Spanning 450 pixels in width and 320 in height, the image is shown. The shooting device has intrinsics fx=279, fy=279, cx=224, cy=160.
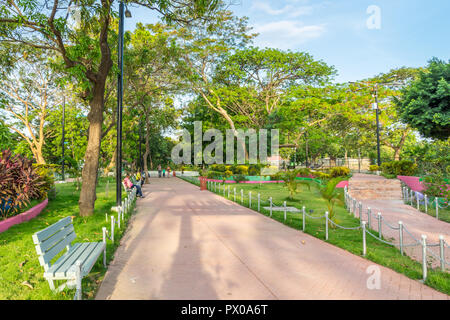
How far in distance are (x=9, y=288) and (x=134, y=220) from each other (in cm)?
525

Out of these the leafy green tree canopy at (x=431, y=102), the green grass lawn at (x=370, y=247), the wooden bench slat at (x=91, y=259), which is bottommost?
the green grass lawn at (x=370, y=247)

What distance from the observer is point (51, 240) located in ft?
13.1

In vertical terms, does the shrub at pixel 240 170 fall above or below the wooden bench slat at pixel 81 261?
above

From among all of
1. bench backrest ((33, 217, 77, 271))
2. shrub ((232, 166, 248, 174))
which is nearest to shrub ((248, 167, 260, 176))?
Result: shrub ((232, 166, 248, 174))

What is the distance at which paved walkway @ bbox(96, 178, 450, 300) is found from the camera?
384 cm

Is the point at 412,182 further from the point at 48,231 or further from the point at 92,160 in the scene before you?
the point at 48,231

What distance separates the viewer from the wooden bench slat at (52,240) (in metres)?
3.57

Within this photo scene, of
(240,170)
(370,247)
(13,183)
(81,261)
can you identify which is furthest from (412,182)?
(13,183)

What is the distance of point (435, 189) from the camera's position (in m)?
13.4

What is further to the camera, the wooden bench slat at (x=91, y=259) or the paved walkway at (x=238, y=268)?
the paved walkway at (x=238, y=268)

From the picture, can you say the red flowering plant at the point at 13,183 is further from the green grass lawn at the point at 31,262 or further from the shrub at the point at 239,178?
the shrub at the point at 239,178

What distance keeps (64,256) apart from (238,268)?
2.72m

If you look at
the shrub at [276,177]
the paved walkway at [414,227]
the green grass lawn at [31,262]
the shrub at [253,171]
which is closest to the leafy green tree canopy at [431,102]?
the paved walkway at [414,227]

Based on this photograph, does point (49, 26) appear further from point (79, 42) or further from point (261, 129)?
point (261, 129)
